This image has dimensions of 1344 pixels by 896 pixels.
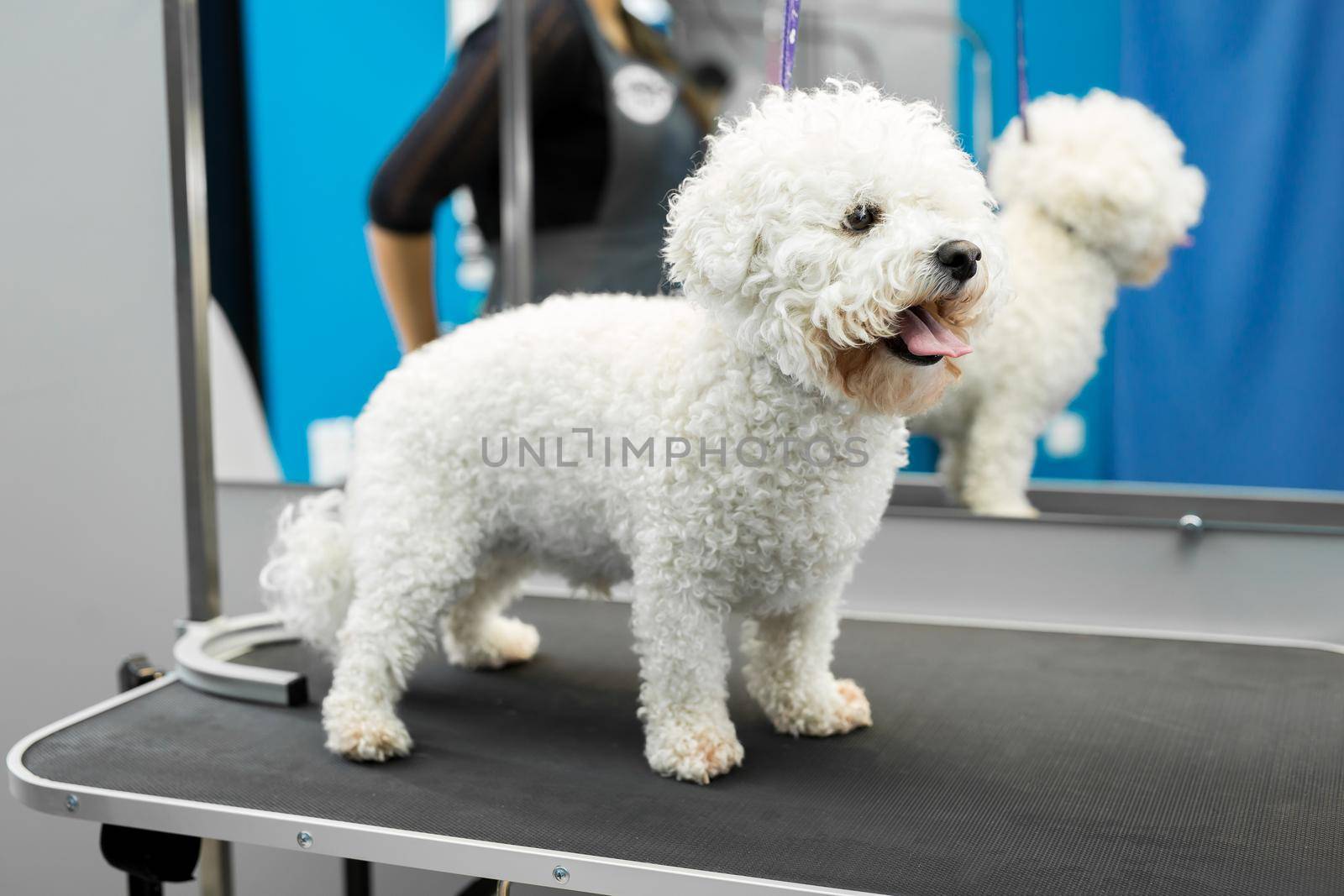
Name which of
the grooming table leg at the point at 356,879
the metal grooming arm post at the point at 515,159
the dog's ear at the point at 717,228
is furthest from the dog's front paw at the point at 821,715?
the metal grooming arm post at the point at 515,159

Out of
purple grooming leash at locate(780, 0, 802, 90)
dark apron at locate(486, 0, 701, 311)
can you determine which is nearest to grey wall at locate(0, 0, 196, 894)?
dark apron at locate(486, 0, 701, 311)

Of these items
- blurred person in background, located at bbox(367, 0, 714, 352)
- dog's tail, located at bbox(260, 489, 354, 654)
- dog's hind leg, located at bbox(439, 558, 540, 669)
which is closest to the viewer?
dog's tail, located at bbox(260, 489, 354, 654)

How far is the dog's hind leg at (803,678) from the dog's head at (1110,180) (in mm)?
788

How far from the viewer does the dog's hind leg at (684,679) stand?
3.48 feet

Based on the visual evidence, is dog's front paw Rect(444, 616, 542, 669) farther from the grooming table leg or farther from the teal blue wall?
the teal blue wall

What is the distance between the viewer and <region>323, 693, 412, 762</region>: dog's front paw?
111 cm

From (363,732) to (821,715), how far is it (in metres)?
0.48

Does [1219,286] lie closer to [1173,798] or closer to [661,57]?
[1173,798]

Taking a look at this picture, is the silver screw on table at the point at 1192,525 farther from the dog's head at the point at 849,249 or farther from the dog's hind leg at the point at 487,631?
the dog's hind leg at the point at 487,631

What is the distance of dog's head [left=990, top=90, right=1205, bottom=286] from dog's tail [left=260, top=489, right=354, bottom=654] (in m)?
1.11

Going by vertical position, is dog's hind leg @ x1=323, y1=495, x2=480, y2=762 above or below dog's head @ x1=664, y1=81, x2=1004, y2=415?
below

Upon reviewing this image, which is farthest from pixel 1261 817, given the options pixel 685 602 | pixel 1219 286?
pixel 1219 286

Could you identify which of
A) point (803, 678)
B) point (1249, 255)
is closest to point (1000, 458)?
point (1249, 255)

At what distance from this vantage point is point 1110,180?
5.24ft
